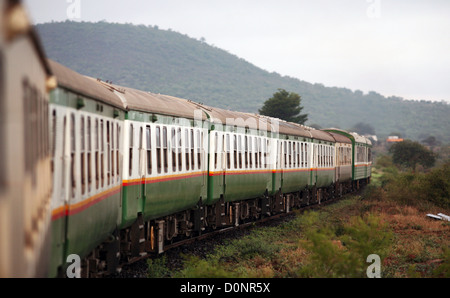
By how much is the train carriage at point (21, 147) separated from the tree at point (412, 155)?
77.2 meters

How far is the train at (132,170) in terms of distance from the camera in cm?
578

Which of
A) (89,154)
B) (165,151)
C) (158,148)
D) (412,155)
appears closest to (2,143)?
(89,154)

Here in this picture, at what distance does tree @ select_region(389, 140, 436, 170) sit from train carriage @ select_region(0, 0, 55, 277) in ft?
253

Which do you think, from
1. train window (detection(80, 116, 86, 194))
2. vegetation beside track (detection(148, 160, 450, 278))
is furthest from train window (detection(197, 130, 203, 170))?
train window (detection(80, 116, 86, 194))

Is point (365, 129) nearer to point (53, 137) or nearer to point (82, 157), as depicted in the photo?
point (82, 157)

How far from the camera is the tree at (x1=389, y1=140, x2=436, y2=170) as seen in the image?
78.6 meters

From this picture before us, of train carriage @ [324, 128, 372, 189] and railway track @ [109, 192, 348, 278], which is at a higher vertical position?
train carriage @ [324, 128, 372, 189]

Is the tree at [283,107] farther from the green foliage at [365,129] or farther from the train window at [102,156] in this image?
the green foliage at [365,129]

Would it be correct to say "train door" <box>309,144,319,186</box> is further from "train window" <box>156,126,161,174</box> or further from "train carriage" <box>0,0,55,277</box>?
"train carriage" <box>0,0,55,277</box>

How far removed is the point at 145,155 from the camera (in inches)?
490

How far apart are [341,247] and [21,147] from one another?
13189mm
